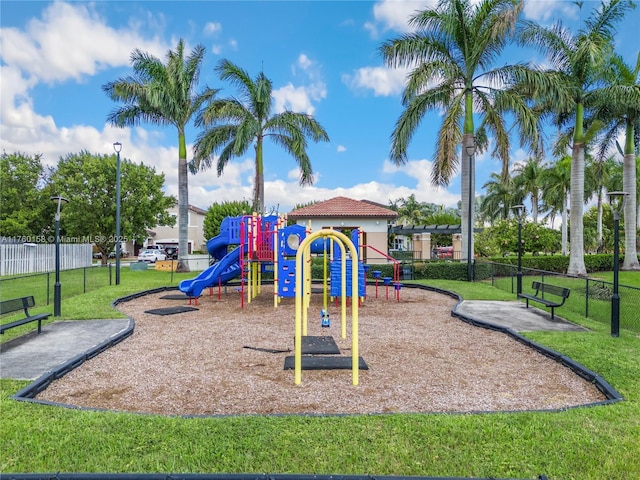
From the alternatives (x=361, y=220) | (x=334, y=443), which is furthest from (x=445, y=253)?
(x=334, y=443)

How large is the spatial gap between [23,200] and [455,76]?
111 feet

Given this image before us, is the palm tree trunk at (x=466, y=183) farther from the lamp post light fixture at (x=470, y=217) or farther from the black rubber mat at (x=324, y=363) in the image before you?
the black rubber mat at (x=324, y=363)

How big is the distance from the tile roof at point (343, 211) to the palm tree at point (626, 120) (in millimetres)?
13017

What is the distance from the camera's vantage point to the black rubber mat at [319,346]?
6845mm

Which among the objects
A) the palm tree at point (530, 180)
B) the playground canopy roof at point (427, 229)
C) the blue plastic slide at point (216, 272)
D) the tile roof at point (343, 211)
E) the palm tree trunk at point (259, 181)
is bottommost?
the blue plastic slide at point (216, 272)

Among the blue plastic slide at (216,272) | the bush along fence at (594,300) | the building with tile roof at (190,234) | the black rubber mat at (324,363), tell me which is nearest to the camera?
the black rubber mat at (324,363)

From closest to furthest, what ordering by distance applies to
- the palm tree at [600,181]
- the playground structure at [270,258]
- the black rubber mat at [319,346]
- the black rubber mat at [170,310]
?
1. the black rubber mat at [319,346]
2. the black rubber mat at [170,310]
3. the playground structure at [270,258]
4. the palm tree at [600,181]

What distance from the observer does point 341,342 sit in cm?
786

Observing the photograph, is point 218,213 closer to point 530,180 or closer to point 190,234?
point 190,234

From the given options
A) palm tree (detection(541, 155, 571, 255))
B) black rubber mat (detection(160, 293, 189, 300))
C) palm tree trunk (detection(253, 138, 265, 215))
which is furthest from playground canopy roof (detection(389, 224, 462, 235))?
black rubber mat (detection(160, 293, 189, 300))

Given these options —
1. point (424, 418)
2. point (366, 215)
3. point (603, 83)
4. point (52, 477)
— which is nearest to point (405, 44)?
point (366, 215)

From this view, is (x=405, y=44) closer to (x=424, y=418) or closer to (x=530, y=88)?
(x=530, y=88)

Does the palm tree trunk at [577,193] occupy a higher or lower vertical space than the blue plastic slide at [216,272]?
higher

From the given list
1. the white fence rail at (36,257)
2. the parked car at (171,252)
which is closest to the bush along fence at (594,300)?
the white fence rail at (36,257)
